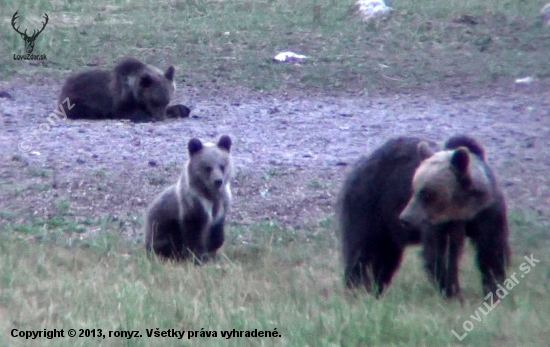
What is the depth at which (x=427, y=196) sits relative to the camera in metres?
5.29

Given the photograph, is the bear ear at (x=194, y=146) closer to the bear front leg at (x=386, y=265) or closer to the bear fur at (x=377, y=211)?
the bear fur at (x=377, y=211)

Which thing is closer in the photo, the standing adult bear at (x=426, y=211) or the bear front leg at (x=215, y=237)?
the standing adult bear at (x=426, y=211)

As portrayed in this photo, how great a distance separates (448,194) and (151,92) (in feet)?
22.7

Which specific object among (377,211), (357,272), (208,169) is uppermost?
(377,211)

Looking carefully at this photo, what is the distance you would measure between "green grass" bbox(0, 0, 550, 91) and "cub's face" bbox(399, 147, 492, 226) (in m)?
7.95

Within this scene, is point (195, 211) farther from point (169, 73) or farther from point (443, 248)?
point (169, 73)

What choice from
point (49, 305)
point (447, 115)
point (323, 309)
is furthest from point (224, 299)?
point (447, 115)

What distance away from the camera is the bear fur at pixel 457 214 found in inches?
207

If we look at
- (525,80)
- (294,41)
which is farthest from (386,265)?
(294,41)

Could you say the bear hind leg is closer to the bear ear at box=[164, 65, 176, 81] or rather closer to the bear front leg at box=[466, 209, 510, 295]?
the bear front leg at box=[466, 209, 510, 295]

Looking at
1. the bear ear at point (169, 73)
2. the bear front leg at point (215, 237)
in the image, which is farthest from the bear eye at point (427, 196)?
the bear ear at point (169, 73)

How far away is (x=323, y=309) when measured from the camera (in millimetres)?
5488

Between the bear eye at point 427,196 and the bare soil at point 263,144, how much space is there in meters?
2.78

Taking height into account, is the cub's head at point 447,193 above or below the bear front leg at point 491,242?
above
